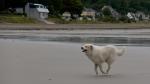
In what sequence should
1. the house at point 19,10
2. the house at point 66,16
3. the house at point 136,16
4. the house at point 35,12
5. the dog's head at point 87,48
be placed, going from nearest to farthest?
the dog's head at point 87,48
the house at point 19,10
the house at point 35,12
the house at point 66,16
the house at point 136,16

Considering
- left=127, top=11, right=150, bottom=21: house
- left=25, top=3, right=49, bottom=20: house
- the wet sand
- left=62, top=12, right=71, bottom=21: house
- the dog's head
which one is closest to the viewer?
the wet sand

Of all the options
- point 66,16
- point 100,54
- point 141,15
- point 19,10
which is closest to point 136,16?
point 141,15

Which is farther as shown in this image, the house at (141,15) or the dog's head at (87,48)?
the house at (141,15)

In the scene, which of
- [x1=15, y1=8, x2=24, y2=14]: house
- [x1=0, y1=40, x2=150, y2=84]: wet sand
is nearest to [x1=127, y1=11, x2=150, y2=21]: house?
[x1=15, y1=8, x2=24, y2=14]: house

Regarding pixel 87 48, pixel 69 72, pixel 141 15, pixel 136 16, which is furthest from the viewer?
pixel 141 15

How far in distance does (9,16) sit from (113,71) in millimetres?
68139

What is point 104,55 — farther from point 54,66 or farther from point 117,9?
point 117,9

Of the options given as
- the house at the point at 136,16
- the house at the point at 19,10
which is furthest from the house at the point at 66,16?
the house at the point at 136,16

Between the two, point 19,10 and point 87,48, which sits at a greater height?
point 87,48

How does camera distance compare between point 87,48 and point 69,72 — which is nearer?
point 87,48

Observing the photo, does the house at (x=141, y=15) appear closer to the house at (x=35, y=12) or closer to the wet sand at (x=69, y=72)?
the house at (x=35, y=12)

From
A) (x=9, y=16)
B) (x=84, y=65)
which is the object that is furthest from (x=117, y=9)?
(x=84, y=65)

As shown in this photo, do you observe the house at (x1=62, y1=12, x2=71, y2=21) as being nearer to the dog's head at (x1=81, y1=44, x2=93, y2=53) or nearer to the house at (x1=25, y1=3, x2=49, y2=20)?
the house at (x1=25, y1=3, x2=49, y2=20)

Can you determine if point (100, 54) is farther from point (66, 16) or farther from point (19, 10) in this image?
point (66, 16)
